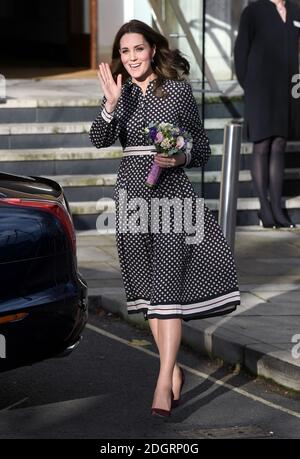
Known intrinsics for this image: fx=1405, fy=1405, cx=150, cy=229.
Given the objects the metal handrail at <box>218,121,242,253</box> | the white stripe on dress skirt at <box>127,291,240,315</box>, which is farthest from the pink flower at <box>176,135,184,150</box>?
the metal handrail at <box>218,121,242,253</box>

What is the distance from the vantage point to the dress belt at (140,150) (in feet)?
23.6

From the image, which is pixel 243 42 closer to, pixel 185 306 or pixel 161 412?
pixel 185 306

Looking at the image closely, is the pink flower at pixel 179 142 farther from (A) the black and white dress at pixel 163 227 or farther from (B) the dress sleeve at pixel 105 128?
(B) the dress sleeve at pixel 105 128

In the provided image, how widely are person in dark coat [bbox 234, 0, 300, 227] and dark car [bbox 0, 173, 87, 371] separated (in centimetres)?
602

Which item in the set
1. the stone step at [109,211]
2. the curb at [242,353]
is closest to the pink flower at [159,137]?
the curb at [242,353]

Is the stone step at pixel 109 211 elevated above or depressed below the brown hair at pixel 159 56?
below

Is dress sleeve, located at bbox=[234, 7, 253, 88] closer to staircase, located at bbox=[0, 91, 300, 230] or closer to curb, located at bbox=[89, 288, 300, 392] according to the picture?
staircase, located at bbox=[0, 91, 300, 230]

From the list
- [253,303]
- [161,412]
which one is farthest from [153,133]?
[253,303]

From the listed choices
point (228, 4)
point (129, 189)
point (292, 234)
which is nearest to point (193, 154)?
point (129, 189)

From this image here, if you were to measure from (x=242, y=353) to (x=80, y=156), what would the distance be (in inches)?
221

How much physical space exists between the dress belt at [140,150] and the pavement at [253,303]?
1487 mm
